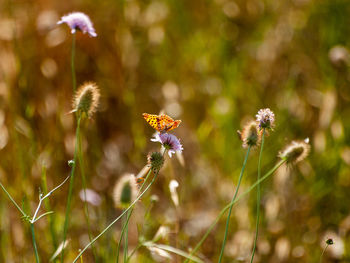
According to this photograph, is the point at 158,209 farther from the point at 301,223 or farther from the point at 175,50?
the point at 175,50

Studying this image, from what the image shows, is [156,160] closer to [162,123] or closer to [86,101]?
[162,123]

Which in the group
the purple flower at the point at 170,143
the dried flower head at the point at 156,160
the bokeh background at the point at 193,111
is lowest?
the dried flower head at the point at 156,160

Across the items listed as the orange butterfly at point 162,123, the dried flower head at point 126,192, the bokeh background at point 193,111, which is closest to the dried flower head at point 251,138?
the orange butterfly at point 162,123

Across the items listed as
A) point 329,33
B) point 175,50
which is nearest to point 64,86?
point 175,50

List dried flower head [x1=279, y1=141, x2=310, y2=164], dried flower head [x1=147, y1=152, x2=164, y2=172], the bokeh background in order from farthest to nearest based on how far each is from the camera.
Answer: the bokeh background
dried flower head [x1=279, y1=141, x2=310, y2=164]
dried flower head [x1=147, y1=152, x2=164, y2=172]

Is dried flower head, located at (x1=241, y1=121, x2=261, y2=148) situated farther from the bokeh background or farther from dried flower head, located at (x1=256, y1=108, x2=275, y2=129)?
the bokeh background

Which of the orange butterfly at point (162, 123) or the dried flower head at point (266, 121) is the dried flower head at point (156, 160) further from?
the dried flower head at point (266, 121)

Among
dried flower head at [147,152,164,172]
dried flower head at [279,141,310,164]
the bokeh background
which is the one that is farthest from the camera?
the bokeh background

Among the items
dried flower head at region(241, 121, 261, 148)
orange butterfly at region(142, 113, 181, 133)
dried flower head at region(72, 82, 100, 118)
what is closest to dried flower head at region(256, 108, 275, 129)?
dried flower head at region(241, 121, 261, 148)

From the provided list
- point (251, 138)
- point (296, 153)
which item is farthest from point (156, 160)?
point (296, 153)
